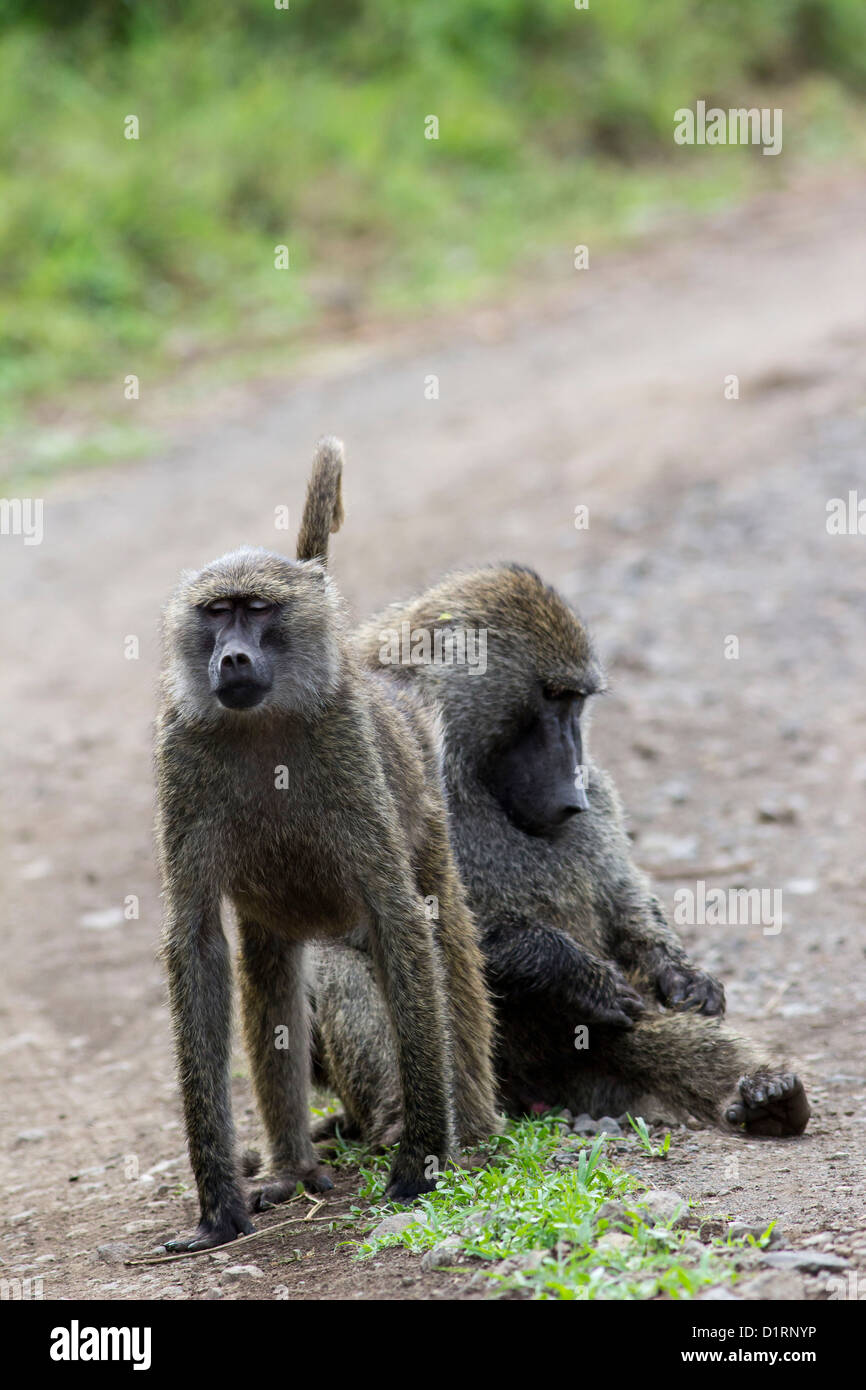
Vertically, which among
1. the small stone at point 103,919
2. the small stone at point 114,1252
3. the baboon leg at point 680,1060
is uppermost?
the small stone at point 103,919

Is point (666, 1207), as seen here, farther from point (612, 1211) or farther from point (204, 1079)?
point (204, 1079)

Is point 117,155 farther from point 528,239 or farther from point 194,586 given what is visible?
point 194,586

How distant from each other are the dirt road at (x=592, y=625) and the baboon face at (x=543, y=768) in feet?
2.55

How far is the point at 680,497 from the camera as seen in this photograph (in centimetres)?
972

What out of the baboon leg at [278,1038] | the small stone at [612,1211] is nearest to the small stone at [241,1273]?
the baboon leg at [278,1038]

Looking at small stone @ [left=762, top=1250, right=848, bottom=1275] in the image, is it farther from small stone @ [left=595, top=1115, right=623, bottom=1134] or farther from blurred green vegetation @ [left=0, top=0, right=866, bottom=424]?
blurred green vegetation @ [left=0, top=0, right=866, bottom=424]

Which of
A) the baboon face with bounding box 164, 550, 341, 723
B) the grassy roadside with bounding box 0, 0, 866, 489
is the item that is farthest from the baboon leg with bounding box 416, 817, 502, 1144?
the grassy roadside with bounding box 0, 0, 866, 489

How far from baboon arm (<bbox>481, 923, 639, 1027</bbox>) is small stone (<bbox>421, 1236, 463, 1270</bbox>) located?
109cm

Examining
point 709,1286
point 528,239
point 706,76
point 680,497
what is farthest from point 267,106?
point 709,1286

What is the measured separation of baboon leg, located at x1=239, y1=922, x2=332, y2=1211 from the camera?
4.05m

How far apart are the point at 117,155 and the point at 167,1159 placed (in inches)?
463

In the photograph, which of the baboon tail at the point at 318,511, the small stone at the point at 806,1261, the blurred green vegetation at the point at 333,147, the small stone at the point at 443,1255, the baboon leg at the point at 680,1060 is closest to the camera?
the small stone at the point at 806,1261

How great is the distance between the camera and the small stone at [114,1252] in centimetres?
368

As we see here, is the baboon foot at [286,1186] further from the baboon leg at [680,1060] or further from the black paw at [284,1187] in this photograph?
the baboon leg at [680,1060]
